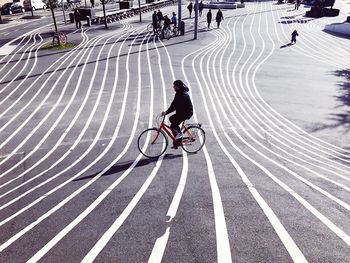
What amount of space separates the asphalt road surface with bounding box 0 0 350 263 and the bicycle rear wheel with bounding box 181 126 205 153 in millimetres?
230

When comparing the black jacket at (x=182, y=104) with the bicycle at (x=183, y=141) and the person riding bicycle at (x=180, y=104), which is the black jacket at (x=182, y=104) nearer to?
the person riding bicycle at (x=180, y=104)

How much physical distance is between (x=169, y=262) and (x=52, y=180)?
3851 millimetres

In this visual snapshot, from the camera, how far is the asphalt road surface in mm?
4266

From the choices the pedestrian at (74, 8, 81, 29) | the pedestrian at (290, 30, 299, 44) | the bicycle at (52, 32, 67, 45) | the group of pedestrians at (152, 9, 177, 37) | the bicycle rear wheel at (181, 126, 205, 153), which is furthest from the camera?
the pedestrian at (74, 8, 81, 29)

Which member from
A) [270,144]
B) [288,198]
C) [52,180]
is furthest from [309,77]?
[52,180]

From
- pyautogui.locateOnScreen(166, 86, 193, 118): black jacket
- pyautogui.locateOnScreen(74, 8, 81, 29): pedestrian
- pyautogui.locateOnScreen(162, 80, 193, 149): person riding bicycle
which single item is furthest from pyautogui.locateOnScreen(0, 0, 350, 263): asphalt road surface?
pyautogui.locateOnScreen(74, 8, 81, 29): pedestrian

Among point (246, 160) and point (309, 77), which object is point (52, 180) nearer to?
point (246, 160)

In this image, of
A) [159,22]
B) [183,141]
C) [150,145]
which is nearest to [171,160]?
[183,141]

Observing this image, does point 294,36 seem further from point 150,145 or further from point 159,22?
point 150,145

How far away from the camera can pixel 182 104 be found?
7.30 meters

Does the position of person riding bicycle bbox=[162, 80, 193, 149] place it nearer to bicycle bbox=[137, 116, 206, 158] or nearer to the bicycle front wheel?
bicycle bbox=[137, 116, 206, 158]

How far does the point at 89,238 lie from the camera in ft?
14.4

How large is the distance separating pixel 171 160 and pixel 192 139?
2.76 feet

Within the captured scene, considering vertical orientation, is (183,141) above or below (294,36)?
above
